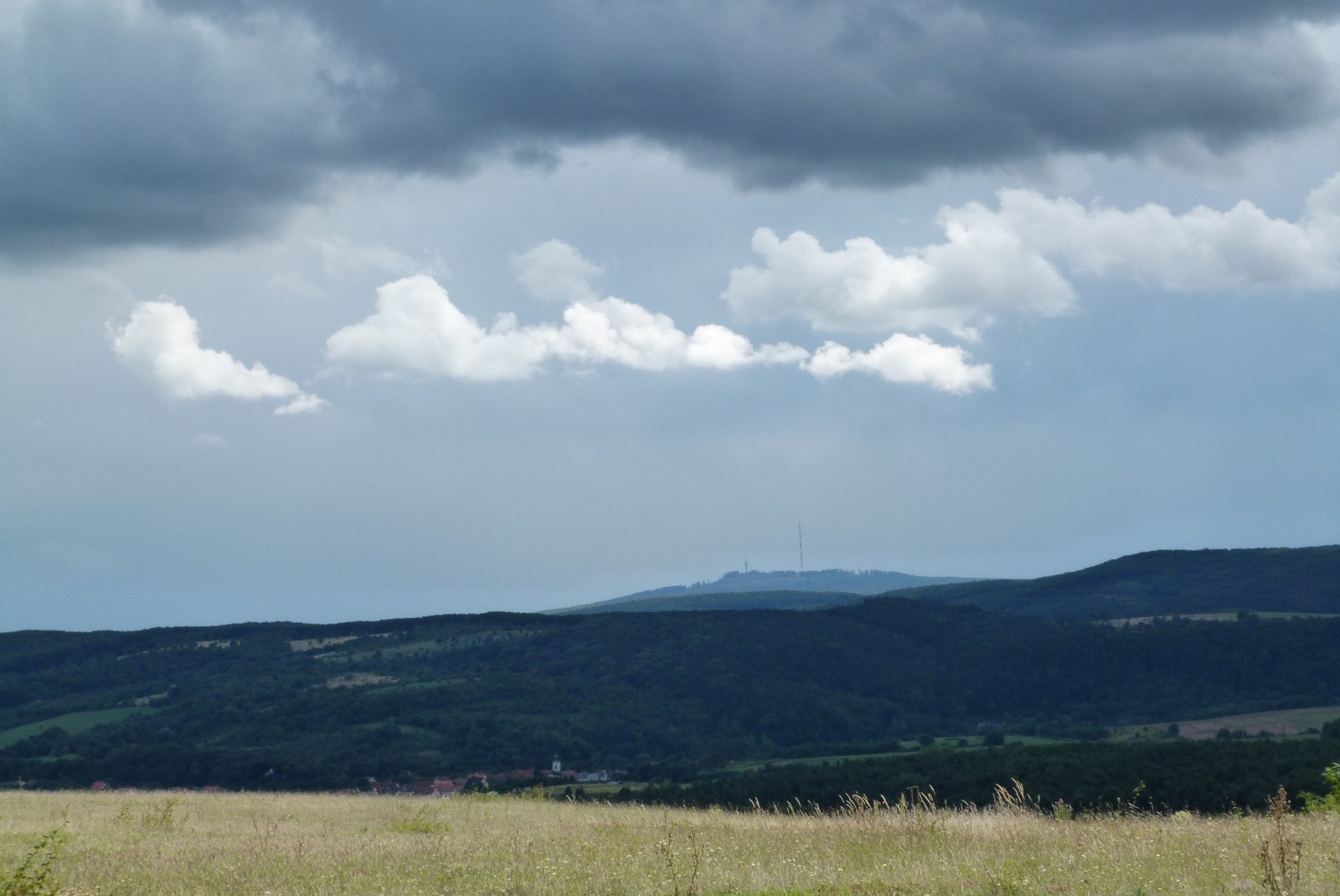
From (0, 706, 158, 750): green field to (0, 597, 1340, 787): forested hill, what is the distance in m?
0.65

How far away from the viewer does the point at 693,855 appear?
1656 centimetres

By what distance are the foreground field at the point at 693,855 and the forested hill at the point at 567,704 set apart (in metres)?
106

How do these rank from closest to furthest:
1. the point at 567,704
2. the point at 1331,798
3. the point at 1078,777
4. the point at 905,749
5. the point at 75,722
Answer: the point at 1331,798
the point at 1078,777
the point at 905,749
the point at 75,722
the point at 567,704

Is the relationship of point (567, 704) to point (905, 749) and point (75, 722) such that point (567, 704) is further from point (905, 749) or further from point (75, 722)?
point (75, 722)

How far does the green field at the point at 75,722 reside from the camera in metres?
142

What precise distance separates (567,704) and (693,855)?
16492 cm

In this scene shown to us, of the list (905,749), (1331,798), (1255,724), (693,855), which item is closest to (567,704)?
(905,749)

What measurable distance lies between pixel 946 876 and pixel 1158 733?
432 feet

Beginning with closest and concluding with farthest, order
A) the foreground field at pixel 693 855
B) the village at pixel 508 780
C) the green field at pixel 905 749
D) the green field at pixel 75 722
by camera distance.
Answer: the foreground field at pixel 693 855 → the village at pixel 508 780 → the green field at pixel 905 749 → the green field at pixel 75 722

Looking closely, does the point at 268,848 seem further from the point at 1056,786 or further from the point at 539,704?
the point at 539,704

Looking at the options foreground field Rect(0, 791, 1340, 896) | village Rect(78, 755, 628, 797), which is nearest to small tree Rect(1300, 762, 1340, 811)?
foreground field Rect(0, 791, 1340, 896)

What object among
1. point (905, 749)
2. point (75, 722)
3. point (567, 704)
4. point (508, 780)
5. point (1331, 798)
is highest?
point (1331, 798)

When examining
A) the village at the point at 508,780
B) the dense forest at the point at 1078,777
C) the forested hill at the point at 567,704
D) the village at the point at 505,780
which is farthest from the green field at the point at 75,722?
the dense forest at the point at 1078,777

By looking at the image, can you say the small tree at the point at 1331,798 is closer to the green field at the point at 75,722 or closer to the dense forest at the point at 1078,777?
the dense forest at the point at 1078,777
